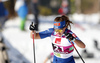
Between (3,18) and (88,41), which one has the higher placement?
(3,18)

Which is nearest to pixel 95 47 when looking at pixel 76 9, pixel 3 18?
pixel 3 18

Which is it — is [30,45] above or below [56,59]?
below

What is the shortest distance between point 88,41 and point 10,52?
3209 millimetres

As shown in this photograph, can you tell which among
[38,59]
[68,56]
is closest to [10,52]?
[38,59]

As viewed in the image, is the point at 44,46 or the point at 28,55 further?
the point at 44,46

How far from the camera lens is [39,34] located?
2.88 meters

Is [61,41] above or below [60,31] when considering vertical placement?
below

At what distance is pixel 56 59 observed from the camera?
9.20 ft

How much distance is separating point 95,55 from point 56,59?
2507 millimetres

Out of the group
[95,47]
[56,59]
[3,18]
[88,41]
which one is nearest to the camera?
[56,59]

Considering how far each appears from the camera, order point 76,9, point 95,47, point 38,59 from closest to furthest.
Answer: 1. point 38,59
2. point 95,47
3. point 76,9

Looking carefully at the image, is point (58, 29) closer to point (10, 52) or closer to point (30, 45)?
point (10, 52)

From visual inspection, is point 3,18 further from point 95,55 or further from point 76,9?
point 76,9

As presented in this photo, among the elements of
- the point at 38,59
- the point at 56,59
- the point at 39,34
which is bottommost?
the point at 38,59
